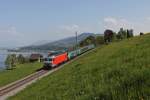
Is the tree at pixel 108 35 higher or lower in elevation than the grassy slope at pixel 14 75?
higher

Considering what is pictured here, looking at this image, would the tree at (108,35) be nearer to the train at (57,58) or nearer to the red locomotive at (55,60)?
the train at (57,58)

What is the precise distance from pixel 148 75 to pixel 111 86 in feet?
4.85

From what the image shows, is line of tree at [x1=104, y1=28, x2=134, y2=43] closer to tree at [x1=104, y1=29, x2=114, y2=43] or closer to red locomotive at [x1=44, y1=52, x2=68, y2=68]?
tree at [x1=104, y1=29, x2=114, y2=43]

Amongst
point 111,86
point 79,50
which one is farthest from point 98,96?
point 79,50

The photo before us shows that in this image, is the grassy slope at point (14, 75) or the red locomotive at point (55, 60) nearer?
the grassy slope at point (14, 75)

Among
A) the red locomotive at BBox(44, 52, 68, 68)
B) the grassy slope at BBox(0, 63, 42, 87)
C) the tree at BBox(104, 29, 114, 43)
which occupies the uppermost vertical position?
the tree at BBox(104, 29, 114, 43)

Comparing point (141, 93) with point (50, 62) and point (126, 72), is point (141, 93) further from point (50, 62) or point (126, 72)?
point (50, 62)

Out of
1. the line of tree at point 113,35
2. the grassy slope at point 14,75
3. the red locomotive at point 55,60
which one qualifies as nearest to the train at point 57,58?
the red locomotive at point 55,60

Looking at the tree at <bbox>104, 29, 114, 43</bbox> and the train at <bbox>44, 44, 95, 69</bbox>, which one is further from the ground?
the tree at <bbox>104, 29, 114, 43</bbox>

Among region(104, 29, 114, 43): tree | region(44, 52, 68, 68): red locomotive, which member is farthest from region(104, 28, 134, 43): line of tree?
region(44, 52, 68, 68): red locomotive

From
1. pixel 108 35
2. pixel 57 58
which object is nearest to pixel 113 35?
pixel 108 35

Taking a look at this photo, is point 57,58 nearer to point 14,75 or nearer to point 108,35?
point 14,75

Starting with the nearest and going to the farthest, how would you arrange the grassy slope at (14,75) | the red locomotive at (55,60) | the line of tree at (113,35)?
the grassy slope at (14,75), the red locomotive at (55,60), the line of tree at (113,35)

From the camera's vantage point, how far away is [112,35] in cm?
12888
